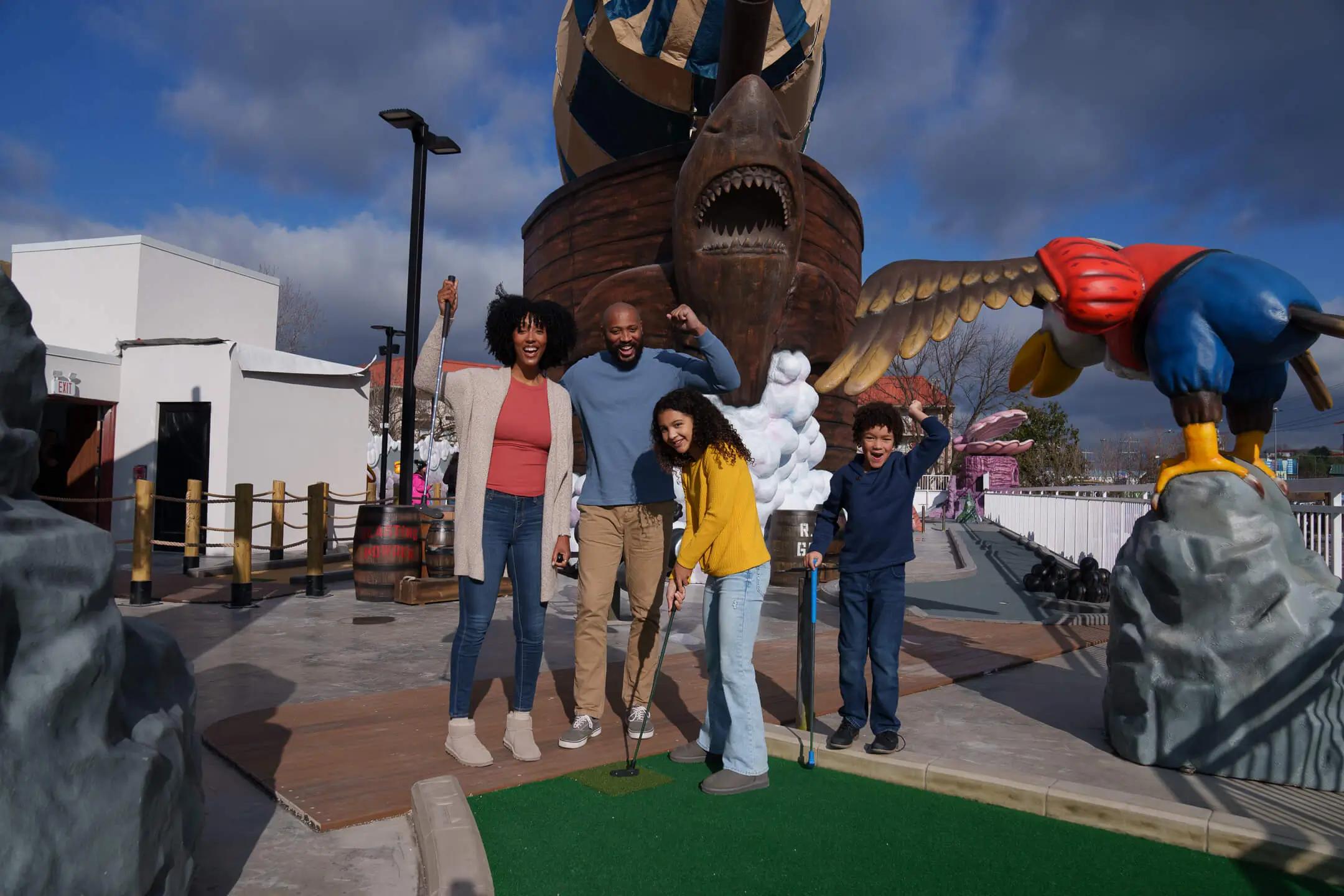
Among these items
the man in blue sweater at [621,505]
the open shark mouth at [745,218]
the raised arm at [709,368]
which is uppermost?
the open shark mouth at [745,218]

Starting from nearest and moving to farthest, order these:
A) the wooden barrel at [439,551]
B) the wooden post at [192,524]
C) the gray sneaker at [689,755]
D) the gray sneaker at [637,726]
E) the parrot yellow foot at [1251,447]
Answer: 1. the gray sneaker at [689,755]
2. the gray sneaker at [637,726]
3. the parrot yellow foot at [1251,447]
4. the wooden barrel at [439,551]
5. the wooden post at [192,524]

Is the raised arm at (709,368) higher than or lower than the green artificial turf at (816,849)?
higher

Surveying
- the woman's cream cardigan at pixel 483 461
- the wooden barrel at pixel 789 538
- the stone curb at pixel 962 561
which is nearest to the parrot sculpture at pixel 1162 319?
the woman's cream cardigan at pixel 483 461

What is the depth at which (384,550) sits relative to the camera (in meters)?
8.35

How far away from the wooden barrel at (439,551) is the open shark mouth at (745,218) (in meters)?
3.61

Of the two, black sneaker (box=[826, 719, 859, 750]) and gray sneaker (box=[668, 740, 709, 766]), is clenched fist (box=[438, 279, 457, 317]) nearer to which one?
gray sneaker (box=[668, 740, 709, 766])

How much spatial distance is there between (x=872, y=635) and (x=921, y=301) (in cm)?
148

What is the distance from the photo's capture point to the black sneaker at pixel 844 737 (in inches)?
143

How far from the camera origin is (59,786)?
163 cm

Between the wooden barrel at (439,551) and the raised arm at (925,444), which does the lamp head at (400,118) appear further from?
the raised arm at (925,444)

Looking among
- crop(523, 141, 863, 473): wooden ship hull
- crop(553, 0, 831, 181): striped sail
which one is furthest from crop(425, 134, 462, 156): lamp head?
crop(553, 0, 831, 181): striped sail

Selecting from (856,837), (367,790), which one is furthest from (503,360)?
(856,837)

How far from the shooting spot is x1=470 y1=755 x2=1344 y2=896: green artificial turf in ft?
8.08

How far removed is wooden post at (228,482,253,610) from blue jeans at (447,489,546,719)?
498 centimetres
